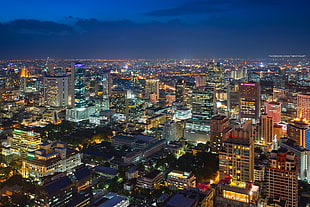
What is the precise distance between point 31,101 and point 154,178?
2222 cm

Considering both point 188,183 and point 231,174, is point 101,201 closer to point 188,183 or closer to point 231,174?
point 188,183

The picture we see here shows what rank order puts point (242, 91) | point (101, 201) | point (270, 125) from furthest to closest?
point (242, 91) → point (270, 125) → point (101, 201)

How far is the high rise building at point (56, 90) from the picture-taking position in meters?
26.5

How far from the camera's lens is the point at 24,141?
51.8 feet

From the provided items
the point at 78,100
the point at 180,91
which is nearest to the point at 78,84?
the point at 78,100

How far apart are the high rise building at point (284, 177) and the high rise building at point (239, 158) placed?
119 cm

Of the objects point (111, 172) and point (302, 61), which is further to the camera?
point (302, 61)

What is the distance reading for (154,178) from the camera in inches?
469

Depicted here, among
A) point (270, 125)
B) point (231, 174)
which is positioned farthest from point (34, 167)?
point (270, 125)

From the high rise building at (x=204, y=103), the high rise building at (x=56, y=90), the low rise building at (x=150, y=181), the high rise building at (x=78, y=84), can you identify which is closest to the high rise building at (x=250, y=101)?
the high rise building at (x=204, y=103)

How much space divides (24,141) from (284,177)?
43.7 feet

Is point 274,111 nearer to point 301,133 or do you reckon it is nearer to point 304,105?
point 304,105

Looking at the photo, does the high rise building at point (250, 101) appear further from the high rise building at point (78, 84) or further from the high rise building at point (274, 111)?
the high rise building at point (78, 84)

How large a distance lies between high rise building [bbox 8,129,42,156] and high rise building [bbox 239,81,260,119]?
14686 mm
